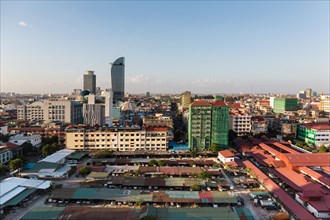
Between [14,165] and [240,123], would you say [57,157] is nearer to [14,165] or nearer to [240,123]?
[14,165]

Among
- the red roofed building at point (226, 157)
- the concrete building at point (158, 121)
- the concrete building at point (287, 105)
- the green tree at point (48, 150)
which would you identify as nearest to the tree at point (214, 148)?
the red roofed building at point (226, 157)

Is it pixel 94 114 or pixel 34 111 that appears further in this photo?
pixel 34 111

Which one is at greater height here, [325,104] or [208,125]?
[325,104]

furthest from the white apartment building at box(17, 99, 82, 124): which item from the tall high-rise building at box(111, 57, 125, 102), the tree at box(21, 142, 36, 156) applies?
the tall high-rise building at box(111, 57, 125, 102)

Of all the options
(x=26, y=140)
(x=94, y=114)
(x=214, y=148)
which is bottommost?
(x=214, y=148)

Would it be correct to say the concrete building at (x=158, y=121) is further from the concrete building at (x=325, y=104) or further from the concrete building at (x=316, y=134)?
the concrete building at (x=325, y=104)

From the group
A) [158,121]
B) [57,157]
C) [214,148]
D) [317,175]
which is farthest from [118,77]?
[317,175]

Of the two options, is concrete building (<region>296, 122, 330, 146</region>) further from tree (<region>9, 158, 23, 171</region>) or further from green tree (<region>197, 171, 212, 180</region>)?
tree (<region>9, 158, 23, 171</region>)

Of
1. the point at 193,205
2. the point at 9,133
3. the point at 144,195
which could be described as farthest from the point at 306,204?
the point at 9,133
